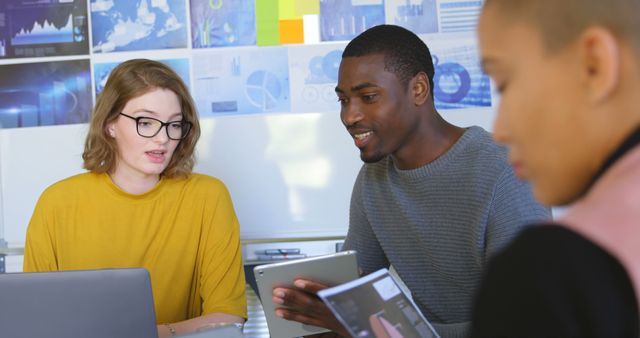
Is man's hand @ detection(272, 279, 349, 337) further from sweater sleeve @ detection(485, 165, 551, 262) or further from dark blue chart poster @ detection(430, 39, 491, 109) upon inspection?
dark blue chart poster @ detection(430, 39, 491, 109)

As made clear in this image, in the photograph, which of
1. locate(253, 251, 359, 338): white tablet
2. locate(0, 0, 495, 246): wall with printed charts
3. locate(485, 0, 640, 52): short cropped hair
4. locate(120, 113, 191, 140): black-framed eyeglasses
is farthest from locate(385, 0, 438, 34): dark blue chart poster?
locate(485, 0, 640, 52): short cropped hair

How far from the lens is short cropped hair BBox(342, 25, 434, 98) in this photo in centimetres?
183

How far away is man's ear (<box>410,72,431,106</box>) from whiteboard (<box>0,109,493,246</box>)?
0.93m

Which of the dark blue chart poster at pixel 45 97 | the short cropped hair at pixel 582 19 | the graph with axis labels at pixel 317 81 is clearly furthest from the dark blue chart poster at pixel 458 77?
the short cropped hair at pixel 582 19

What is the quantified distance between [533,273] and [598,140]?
5.0 inches

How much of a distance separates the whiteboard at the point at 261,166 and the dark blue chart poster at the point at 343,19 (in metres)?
0.31

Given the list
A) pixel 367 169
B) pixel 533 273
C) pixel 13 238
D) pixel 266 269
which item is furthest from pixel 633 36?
pixel 13 238

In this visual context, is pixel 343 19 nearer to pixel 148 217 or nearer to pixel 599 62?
pixel 148 217

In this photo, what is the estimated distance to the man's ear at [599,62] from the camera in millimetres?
501

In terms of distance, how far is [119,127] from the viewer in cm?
216

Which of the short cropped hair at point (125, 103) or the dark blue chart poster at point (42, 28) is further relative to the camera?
the dark blue chart poster at point (42, 28)

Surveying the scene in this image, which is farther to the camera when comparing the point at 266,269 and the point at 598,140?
the point at 266,269

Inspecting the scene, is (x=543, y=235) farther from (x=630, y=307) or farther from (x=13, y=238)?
(x=13, y=238)

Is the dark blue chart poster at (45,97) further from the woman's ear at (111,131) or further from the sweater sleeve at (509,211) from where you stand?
the sweater sleeve at (509,211)
